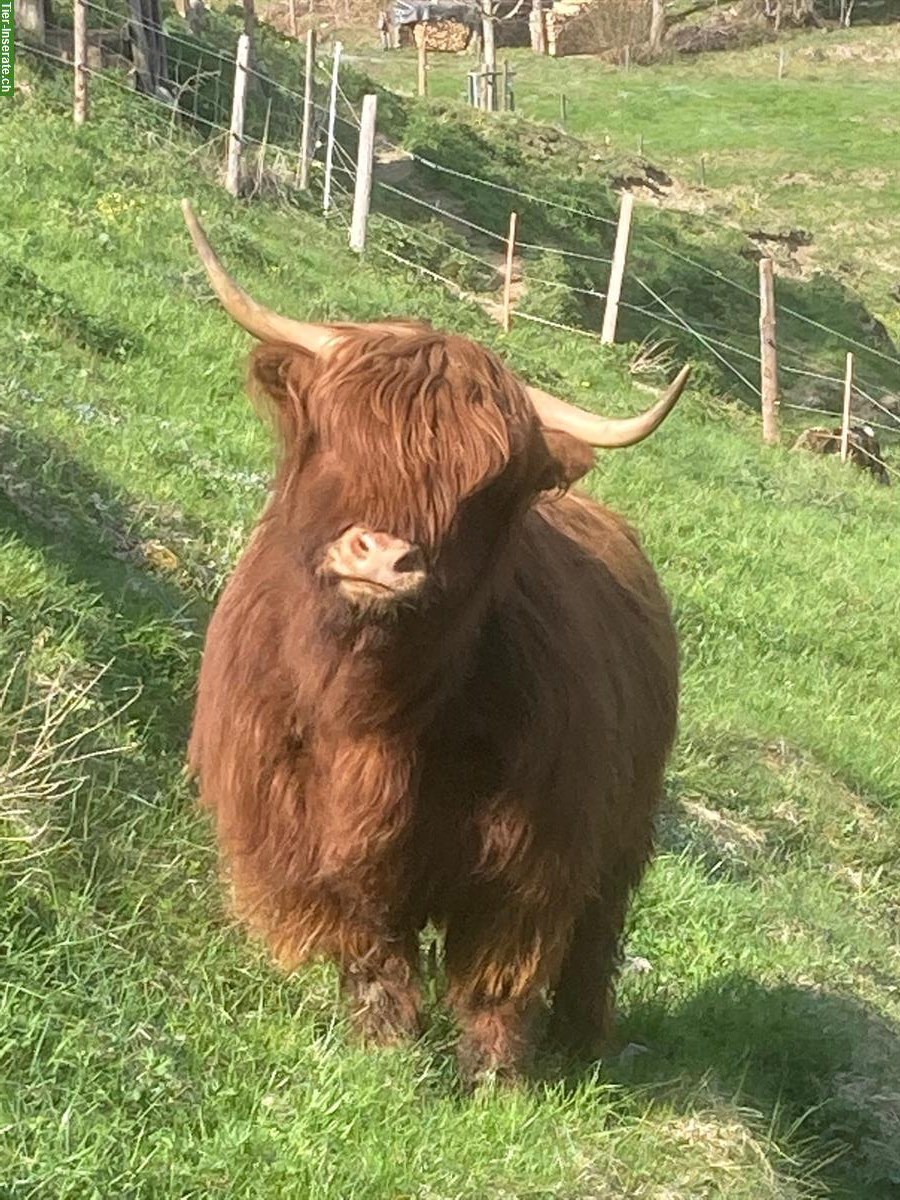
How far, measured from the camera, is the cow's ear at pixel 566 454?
14.2ft

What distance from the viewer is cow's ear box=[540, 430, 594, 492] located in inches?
170

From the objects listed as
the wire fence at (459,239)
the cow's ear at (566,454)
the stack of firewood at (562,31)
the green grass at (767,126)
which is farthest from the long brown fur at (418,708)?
the stack of firewood at (562,31)

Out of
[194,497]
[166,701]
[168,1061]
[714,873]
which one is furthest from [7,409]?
[168,1061]

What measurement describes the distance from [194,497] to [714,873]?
270 centimetres

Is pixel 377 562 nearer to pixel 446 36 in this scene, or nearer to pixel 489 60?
pixel 489 60

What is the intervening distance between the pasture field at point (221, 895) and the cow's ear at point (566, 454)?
4.76 feet

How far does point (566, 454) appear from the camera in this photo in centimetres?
433

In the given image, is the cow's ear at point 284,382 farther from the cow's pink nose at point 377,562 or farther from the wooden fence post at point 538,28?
the wooden fence post at point 538,28

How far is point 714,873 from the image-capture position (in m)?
7.59

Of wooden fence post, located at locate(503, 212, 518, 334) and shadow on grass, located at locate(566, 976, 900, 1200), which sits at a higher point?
shadow on grass, located at locate(566, 976, 900, 1200)

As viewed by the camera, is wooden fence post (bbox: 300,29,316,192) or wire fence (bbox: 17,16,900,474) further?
wooden fence post (bbox: 300,29,316,192)

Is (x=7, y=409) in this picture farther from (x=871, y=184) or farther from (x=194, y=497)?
(x=871, y=184)

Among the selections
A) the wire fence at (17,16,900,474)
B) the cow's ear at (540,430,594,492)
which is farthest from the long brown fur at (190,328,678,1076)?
the wire fence at (17,16,900,474)

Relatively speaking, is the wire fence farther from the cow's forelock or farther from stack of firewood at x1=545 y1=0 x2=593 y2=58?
stack of firewood at x1=545 y1=0 x2=593 y2=58
